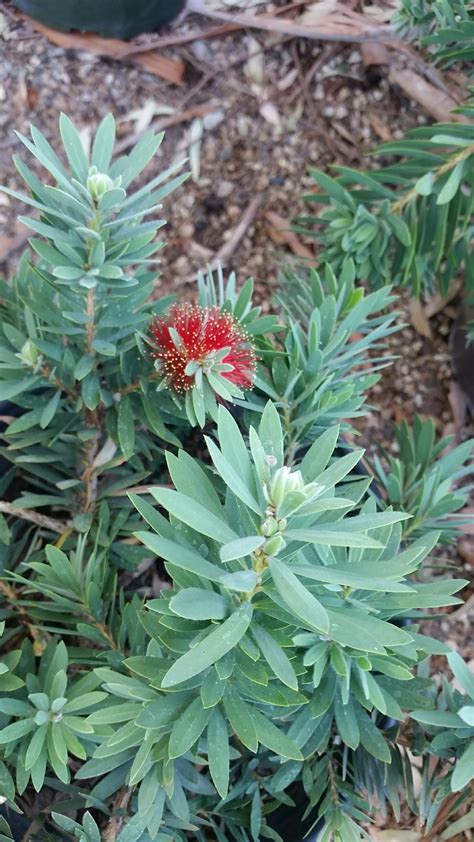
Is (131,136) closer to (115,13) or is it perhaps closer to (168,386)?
(115,13)

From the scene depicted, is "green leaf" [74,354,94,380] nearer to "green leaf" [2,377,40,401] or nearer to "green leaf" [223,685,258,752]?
"green leaf" [2,377,40,401]

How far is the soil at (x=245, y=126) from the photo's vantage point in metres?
1.26

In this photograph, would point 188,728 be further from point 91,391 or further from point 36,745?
point 91,391

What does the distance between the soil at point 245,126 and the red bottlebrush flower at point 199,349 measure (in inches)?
23.6

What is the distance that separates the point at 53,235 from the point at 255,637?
365 millimetres

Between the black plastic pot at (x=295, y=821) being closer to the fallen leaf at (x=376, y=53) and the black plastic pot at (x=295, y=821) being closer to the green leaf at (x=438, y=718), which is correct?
the green leaf at (x=438, y=718)

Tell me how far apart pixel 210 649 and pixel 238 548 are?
0.08 meters

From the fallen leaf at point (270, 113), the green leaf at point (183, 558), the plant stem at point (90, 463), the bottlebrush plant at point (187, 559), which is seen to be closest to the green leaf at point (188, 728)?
the bottlebrush plant at point (187, 559)

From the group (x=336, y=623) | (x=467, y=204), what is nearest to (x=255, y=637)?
(x=336, y=623)

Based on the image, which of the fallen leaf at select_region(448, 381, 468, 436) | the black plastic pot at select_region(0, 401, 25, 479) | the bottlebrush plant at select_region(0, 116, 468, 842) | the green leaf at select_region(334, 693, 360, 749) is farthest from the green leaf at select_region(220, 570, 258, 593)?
the fallen leaf at select_region(448, 381, 468, 436)

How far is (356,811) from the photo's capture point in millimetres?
686

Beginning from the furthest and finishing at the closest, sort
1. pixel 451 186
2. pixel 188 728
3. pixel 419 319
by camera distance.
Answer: pixel 419 319
pixel 451 186
pixel 188 728

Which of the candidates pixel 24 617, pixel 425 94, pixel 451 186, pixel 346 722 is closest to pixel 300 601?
pixel 346 722

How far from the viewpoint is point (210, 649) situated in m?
0.45
